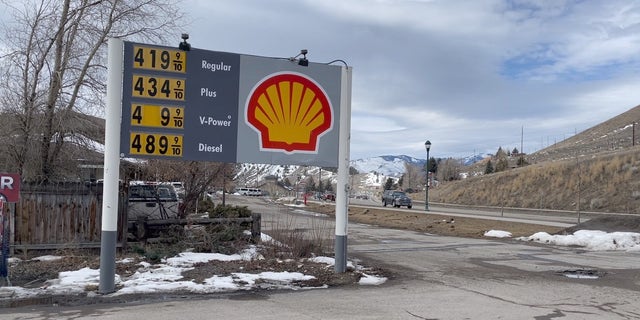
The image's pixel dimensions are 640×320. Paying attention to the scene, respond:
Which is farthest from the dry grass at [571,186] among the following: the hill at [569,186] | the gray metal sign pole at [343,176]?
the gray metal sign pole at [343,176]

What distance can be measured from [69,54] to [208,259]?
6.51 m

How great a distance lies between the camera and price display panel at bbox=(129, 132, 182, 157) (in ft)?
31.7

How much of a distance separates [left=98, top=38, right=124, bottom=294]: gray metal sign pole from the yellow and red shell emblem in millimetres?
2374

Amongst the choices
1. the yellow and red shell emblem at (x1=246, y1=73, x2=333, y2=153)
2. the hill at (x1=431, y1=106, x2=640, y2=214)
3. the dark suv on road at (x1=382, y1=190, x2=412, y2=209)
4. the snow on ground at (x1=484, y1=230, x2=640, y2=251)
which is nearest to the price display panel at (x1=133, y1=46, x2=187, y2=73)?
the yellow and red shell emblem at (x1=246, y1=73, x2=333, y2=153)

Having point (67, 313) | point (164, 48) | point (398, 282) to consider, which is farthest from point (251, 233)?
point (67, 313)

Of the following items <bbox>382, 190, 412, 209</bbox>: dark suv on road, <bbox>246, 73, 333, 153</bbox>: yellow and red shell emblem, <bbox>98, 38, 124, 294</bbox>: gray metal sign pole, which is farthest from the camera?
<bbox>382, 190, 412, 209</bbox>: dark suv on road

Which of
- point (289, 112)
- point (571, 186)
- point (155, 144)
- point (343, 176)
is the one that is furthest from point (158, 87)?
point (571, 186)

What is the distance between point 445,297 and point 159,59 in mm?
6393

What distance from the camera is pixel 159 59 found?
9.95 meters

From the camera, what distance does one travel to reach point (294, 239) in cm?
1309

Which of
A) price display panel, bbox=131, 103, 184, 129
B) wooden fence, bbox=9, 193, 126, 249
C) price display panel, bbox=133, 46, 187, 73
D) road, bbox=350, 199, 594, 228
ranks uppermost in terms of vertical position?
price display panel, bbox=133, 46, 187, 73

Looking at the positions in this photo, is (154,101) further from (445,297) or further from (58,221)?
(445,297)

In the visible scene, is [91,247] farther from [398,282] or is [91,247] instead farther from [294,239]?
[398,282]

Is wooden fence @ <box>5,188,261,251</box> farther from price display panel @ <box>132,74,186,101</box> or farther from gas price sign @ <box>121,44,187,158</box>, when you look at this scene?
price display panel @ <box>132,74,186,101</box>
